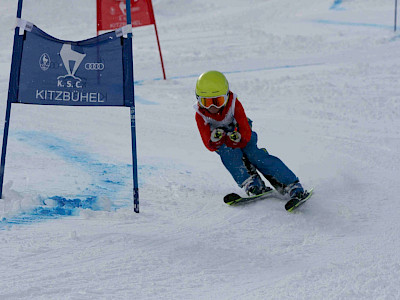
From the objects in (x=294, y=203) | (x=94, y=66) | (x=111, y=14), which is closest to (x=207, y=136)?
(x=294, y=203)

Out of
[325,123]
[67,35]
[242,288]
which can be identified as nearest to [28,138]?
[325,123]

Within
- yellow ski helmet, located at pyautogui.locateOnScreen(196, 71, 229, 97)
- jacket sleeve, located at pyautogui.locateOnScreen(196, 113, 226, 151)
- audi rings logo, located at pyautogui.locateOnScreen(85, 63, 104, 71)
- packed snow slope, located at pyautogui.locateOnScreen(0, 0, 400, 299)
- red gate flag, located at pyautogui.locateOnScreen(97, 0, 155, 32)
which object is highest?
red gate flag, located at pyautogui.locateOnScreen(97, 0, 155, 32)

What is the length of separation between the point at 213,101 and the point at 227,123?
1.05 ft

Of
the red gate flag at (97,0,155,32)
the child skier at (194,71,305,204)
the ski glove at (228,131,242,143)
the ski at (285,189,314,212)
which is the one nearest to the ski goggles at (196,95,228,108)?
the child skier at (194,71,305,204)

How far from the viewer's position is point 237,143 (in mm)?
4914

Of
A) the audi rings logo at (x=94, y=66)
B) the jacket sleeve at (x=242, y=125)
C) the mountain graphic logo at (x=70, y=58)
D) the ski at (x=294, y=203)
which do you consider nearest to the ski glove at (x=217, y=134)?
the jacket sleeve at (x=242, y=125)

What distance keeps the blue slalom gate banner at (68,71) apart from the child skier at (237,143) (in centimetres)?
72

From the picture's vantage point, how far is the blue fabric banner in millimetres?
4312

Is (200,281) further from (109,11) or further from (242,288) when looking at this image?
(109,11)

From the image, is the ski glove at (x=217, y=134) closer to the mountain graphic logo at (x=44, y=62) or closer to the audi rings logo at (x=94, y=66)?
the audi rings logo at (x=94, y=66)

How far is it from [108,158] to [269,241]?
9.28 ft

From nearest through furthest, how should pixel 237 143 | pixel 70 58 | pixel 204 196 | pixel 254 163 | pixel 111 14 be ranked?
pixel 70 58
pixel 237 143
pixel 254 163
pixel 204 196
pixel 111 14

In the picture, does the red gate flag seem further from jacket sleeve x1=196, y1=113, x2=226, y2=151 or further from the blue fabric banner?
the blue fabric banner

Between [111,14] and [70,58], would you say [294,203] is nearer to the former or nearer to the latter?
[70,58]
